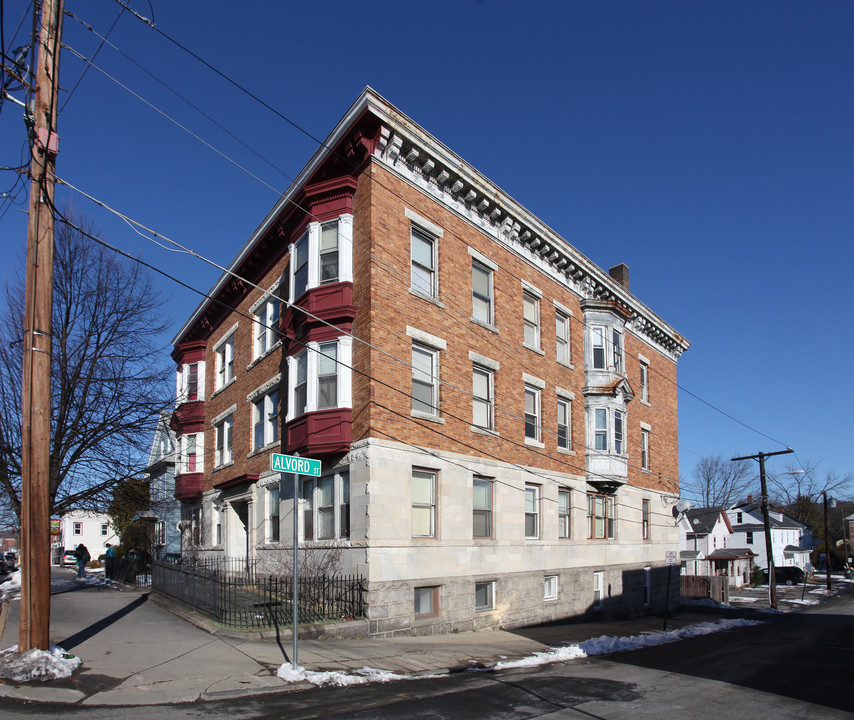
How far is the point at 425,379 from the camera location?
18000 mm

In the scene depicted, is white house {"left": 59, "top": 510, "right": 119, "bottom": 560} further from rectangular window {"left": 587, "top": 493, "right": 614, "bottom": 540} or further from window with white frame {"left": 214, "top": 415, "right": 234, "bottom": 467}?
rectangular window {"left": 587, "top": 493, "right": 614, "bottom": 540}

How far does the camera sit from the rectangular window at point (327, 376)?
1725 centimetres

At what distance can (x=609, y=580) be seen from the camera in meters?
25.5

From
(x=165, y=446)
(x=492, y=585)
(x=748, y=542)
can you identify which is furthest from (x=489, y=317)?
(x=748, y=542)

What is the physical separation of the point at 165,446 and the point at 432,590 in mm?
24334

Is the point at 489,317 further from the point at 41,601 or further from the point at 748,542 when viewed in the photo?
the point at 748,542

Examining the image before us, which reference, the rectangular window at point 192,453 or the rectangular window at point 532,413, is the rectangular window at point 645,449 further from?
the rectangular window at point 192,453

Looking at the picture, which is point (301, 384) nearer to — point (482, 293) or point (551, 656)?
point (482, 293)

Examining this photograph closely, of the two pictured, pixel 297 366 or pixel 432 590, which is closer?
pixel 432 590

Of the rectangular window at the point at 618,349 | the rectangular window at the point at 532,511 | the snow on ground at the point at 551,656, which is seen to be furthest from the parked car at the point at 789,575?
the rectangular window at the point at 532,511

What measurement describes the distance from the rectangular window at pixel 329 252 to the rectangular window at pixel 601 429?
1219 cm

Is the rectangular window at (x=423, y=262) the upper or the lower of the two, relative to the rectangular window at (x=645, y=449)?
upper

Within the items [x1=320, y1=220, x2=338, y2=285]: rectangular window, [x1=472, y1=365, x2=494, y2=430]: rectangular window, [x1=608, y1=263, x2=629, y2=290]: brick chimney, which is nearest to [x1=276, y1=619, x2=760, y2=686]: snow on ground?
[x1=472, y1=365, x2=494, y2=430]: rectangular window

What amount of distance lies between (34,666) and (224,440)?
17.4 m
